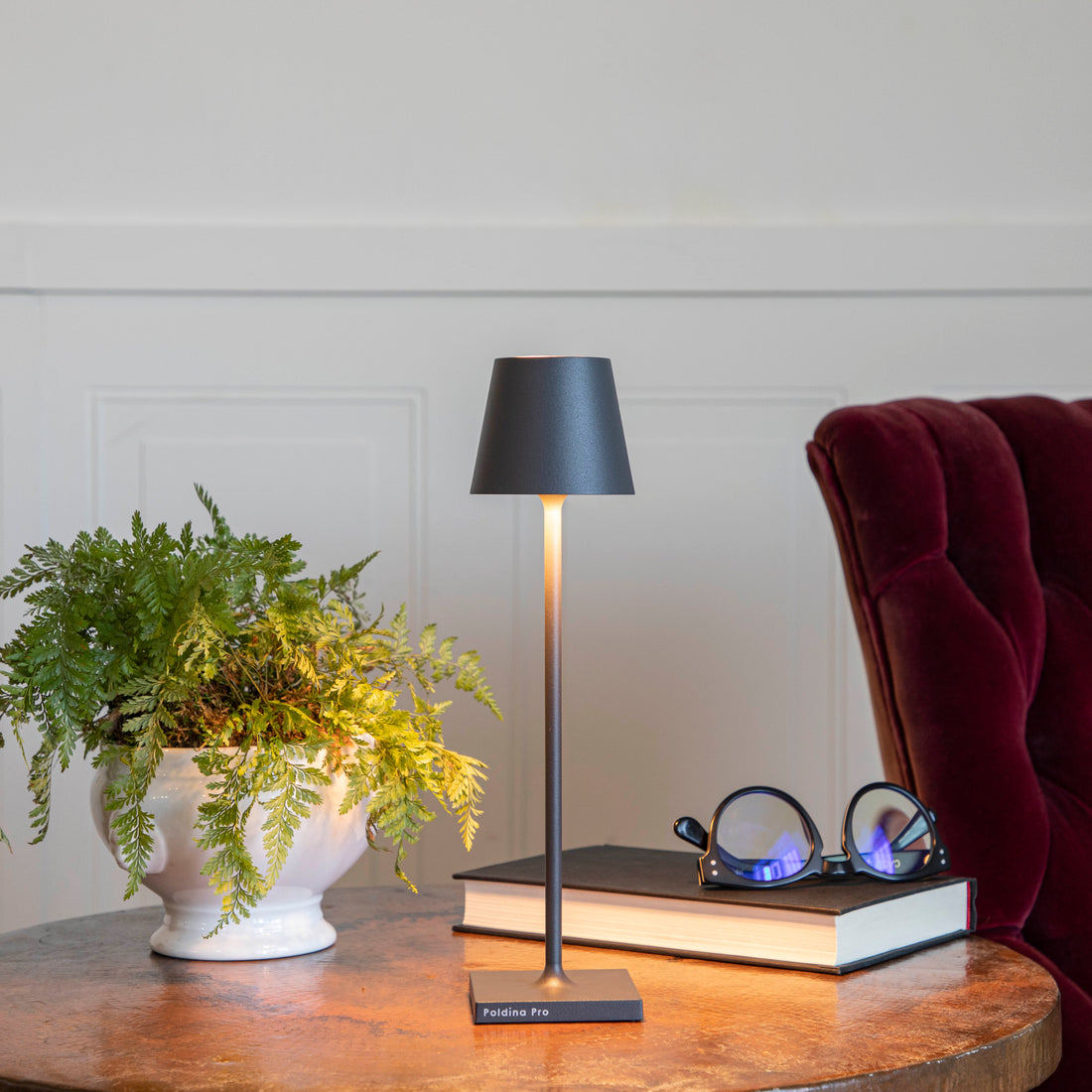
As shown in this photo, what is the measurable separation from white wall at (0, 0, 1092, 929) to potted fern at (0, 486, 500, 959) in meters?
0.76

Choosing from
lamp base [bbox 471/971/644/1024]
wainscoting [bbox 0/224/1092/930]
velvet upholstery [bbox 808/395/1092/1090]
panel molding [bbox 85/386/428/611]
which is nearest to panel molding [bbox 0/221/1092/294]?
wainscoting [bbox 0/224/1092/930]

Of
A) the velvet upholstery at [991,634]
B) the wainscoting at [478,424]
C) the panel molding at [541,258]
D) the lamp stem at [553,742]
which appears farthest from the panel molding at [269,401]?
the lamp stem at [553,742]

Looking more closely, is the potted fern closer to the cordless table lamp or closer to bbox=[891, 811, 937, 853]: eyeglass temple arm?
the cordless table lamp

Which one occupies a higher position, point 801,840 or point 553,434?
point 553,434

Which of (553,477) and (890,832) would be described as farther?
(890,832)

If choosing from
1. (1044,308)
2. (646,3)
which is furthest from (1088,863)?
(646,3)

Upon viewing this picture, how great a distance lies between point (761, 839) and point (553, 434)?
1.18ft

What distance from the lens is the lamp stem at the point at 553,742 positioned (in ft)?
2.54

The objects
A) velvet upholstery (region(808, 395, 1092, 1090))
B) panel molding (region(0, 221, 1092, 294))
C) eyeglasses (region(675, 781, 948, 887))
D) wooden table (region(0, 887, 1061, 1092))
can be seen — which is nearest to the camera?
wooden table (region(0, 887, 1061, 1092))

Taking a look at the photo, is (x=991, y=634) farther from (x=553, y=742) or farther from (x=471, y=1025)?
(x=471, y=1025)

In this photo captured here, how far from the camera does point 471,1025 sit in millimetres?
738

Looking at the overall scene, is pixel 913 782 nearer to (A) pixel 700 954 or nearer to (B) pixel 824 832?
(A) pixel 700 954

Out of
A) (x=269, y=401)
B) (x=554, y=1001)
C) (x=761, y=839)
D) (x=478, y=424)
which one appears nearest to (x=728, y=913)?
(x=761, y=839)

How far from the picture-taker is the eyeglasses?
3.00ft
